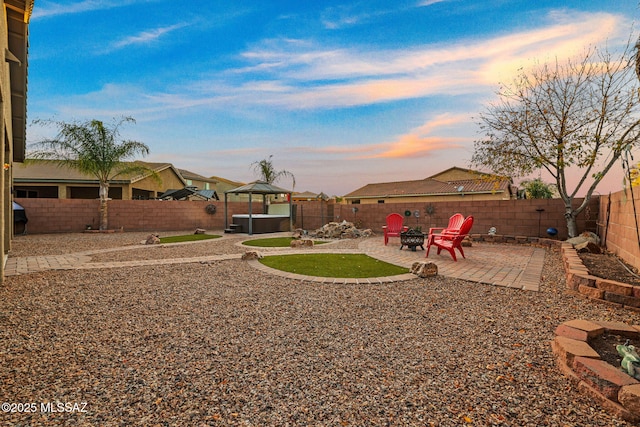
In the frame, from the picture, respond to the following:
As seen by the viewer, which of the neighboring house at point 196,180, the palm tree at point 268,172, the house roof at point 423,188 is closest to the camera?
the house roof at point 423,188

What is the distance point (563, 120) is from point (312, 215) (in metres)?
10.4

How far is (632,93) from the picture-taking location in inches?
294

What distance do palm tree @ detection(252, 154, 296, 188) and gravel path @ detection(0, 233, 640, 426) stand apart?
22519mm

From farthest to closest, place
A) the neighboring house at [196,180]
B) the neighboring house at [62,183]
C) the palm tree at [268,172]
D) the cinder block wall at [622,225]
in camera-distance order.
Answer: the neighboring house at [196,180]
the palm tree at [268,172]
the neighboring house at [62,183]
the cinder block wall at [622,225]

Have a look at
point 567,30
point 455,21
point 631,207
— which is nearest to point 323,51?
point 455,21

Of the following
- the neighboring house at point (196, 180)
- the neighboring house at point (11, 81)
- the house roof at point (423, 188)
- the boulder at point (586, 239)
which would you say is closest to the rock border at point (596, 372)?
the boulder at point (586, 239)

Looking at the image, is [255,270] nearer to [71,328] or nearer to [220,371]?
[71,328]

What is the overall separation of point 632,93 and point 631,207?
4.90 metres

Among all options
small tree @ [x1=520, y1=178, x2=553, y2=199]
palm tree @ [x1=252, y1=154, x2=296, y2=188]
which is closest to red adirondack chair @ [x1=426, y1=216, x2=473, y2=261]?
palm tree @ [x1=252, y1=154, x2=296, y2=188]

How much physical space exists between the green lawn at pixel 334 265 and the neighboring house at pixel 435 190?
529 inches

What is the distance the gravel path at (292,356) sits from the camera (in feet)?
5.36

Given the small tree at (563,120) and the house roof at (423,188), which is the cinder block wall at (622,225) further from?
the house roof at (423,188)

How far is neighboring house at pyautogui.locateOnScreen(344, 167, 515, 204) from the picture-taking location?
766 inches

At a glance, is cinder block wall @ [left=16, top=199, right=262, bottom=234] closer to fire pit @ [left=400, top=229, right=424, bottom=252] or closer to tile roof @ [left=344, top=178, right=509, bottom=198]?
fire pit @ [left=400, top=229, right=424, bottom=252]
